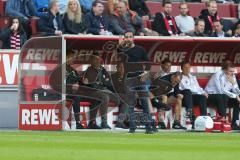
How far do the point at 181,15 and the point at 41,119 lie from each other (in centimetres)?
509

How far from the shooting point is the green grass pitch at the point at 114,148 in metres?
12.3

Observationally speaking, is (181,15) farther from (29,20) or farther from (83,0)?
(29,20)

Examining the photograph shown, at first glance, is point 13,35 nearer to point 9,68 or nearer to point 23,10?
point 9,68

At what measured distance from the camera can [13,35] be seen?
2181cm

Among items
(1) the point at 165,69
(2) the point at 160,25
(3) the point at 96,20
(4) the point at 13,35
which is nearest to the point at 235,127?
(1) the point at 165,69

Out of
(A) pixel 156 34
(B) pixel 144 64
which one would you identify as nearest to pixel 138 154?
(B) pixel 144 64

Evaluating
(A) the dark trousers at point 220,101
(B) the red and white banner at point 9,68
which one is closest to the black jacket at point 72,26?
(B) the red and white banner at point 9,68

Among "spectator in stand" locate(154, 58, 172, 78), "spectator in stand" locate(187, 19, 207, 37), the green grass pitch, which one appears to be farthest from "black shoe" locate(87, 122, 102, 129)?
"spectator in stand" locate(187, 19, 207, 37)

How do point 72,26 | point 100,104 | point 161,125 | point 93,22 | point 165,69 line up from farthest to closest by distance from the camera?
point 165,69, point 161,125, point 93,22, point 72,26, point 100,104

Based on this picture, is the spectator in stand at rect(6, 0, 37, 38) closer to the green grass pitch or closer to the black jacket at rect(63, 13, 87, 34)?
the black jacket at rect(63, 13, 87, 34)

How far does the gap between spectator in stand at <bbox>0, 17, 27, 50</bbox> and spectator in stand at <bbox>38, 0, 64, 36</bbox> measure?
1.64ft

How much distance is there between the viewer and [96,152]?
13086 millimetres

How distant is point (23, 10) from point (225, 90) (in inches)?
219

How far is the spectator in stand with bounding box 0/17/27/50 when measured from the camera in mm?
21625
